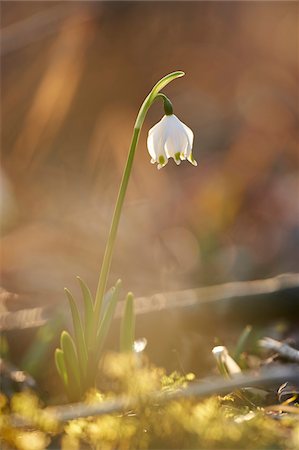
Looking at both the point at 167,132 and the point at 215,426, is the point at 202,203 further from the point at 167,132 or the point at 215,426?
the point at 215,426

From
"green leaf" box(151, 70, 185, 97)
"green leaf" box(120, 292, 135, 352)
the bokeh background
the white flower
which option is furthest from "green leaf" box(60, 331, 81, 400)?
the bokeh background

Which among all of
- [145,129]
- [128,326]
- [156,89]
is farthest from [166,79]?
[145,129]

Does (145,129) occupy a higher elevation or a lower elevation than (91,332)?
higher

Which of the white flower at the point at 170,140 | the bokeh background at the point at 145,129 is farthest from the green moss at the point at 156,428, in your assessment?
the bokeh background at the point at 145,129

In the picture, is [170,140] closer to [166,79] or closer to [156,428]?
[166,79]

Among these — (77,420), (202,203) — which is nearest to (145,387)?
(77,420)

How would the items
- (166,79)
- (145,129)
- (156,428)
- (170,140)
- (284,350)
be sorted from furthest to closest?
(145,129) → (284,350) → (170,140) → (166,79) → (156,428)

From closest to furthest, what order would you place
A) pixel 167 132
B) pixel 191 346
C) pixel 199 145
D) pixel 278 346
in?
pixel 167 132
pixel 278 346
pixel 191 346
pixel 199 145
